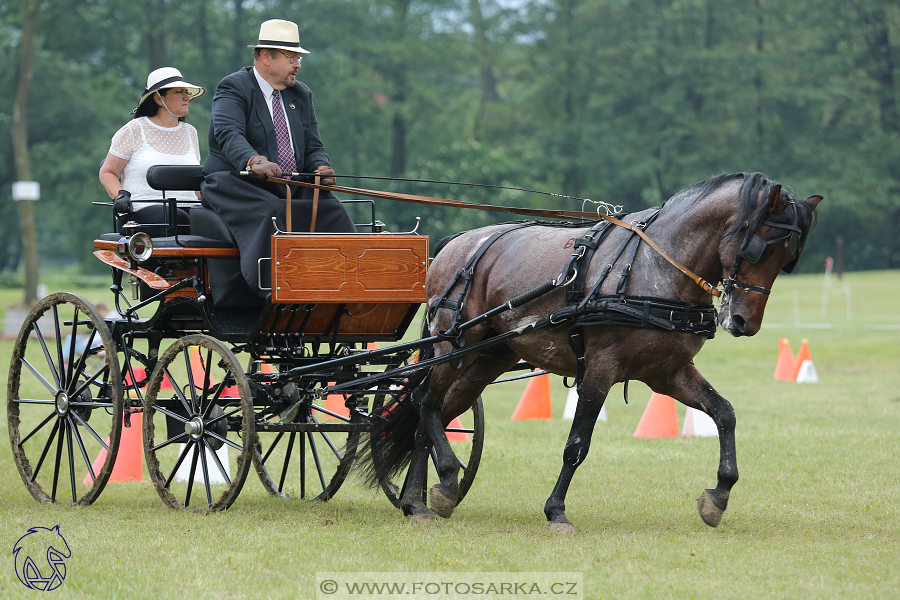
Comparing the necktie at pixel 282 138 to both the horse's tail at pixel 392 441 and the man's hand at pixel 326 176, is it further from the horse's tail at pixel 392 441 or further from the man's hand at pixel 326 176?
the horse's tail at pixel 392 441

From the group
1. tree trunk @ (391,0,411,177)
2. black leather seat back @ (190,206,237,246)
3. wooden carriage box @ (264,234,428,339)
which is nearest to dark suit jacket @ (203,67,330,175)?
black leather seat back @ (190,206,237,246)

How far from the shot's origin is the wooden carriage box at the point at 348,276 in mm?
6059

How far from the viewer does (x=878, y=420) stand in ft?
34.0

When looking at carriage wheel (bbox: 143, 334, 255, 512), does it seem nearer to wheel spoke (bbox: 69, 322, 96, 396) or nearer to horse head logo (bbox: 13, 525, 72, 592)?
wheel spoke (bbox: 69, 322, 96, 396)

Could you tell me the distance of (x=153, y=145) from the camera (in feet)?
24.2

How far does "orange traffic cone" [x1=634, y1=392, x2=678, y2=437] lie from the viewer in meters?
9.58

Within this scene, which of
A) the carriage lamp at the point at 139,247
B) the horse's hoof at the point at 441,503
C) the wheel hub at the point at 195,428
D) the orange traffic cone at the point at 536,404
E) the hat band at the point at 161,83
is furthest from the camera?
the orange traffic cone at the point at 536,404

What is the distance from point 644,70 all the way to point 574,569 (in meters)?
42.2

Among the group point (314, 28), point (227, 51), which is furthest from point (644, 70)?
point (227, 51)

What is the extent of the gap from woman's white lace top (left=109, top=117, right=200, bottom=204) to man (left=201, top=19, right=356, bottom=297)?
32.8 inches

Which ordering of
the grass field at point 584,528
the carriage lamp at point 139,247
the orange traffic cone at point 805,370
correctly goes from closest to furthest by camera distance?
the grass field at point 584,528 < the carriage lamp at point 139,247 < the orange traffic cone at point 805,370

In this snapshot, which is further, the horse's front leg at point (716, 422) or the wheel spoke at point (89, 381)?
the wheel spoke at point (89, 381)

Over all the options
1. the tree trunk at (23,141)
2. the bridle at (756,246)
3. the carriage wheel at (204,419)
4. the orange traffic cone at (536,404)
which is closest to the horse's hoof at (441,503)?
the carriage wheel at (204,419)

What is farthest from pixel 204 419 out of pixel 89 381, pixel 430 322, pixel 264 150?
pixel 264 150
